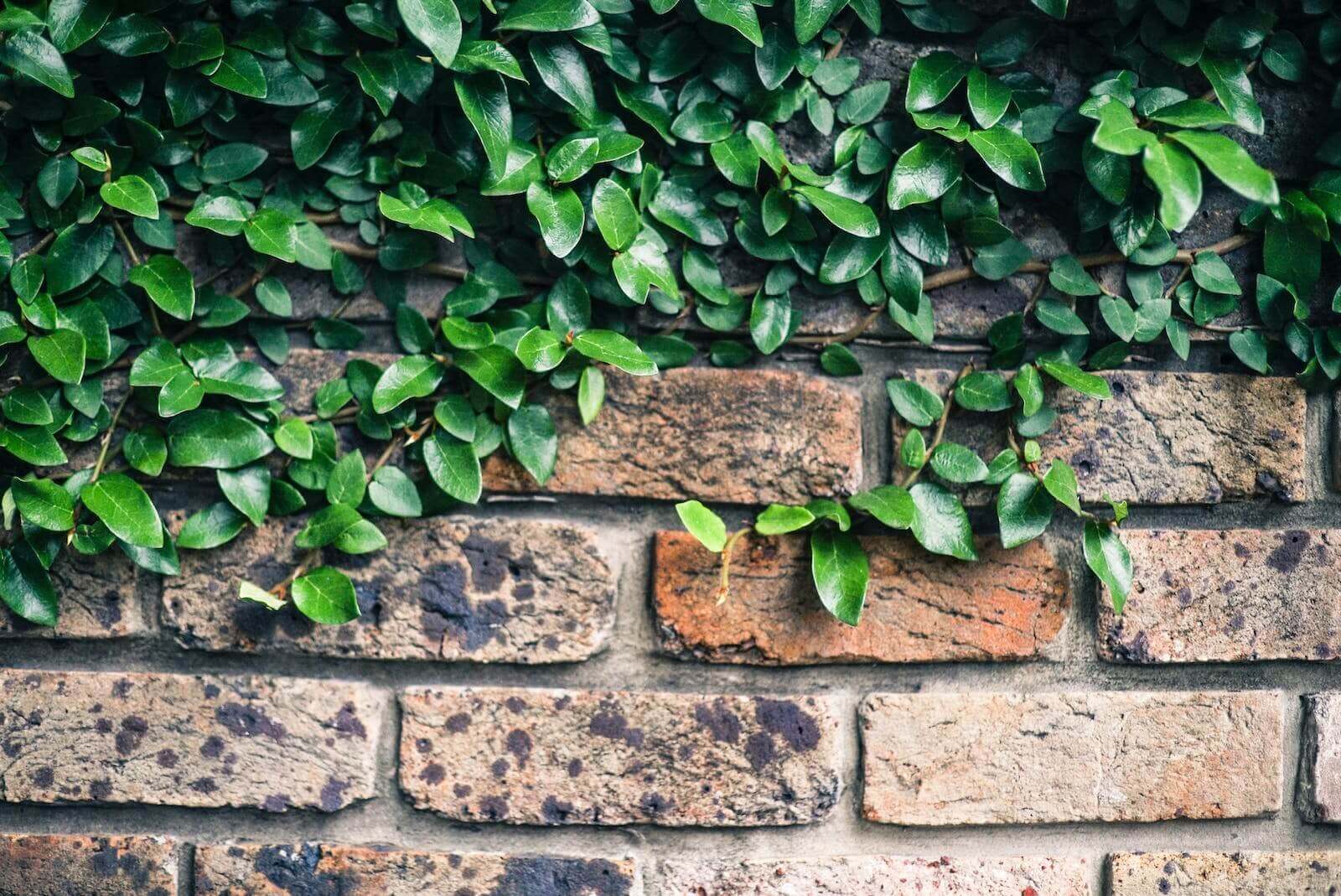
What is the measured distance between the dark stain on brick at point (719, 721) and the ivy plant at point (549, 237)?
3.3 inches

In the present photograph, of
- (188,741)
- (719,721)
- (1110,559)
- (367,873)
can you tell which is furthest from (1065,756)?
(188,741)

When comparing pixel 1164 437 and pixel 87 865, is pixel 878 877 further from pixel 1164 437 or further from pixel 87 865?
pixel 87 865

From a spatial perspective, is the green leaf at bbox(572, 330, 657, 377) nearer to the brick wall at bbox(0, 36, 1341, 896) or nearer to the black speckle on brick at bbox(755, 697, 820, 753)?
the brick wall at bbox(0, 36, 1341, 896)

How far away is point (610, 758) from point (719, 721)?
8 cm

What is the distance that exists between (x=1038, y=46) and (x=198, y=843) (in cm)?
79

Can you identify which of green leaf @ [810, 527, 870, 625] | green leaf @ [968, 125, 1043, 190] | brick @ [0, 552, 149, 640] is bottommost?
brick @ [0, 552, 149, 640]

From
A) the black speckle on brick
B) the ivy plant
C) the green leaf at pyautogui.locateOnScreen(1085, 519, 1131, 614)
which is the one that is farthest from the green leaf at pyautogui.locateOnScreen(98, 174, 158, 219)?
the green leaf at pyautogui.locateOnScreen(1085, 519, 1131, 614)

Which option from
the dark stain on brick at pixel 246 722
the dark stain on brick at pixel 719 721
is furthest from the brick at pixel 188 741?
the dark stain on brick at pixel 719 721

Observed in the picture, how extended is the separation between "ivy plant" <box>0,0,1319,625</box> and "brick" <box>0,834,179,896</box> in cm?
16

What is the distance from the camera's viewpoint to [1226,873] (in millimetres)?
633

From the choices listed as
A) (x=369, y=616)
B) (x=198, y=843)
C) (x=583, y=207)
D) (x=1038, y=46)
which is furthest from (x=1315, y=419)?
(x=198, y=843)

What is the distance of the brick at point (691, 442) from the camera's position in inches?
23.9

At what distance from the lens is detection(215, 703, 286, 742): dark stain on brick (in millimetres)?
603

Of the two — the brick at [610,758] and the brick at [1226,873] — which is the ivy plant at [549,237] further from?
the brick at [1226,873]
